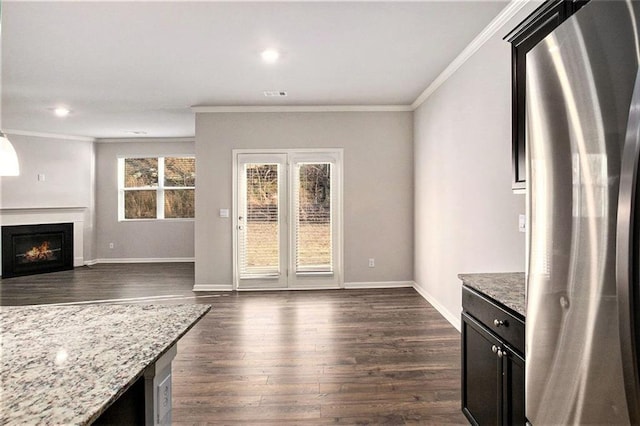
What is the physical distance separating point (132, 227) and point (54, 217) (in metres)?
1.43

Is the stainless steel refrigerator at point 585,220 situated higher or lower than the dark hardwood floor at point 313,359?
higher

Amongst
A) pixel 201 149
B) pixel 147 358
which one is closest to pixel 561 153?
pixel 147 358

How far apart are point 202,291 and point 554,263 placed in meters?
5.15

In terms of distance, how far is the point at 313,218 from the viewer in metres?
5.56

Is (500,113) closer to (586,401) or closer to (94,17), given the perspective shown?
(586,401)

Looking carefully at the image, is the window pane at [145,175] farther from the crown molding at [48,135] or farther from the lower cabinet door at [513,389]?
the lower cabinet door at [513,389]

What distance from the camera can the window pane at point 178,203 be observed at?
8445 mm

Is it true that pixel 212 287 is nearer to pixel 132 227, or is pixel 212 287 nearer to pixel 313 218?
pixel 313 218

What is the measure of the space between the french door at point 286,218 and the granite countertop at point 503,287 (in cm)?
349

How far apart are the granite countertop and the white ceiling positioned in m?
1.90

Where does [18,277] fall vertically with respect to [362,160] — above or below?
below

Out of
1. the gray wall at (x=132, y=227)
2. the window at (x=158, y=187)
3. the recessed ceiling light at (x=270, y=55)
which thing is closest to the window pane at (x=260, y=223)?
the recessed ceiling light at (x=270, y=55)

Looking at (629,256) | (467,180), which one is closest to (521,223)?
(467,180)

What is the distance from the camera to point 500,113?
2.92 meters
